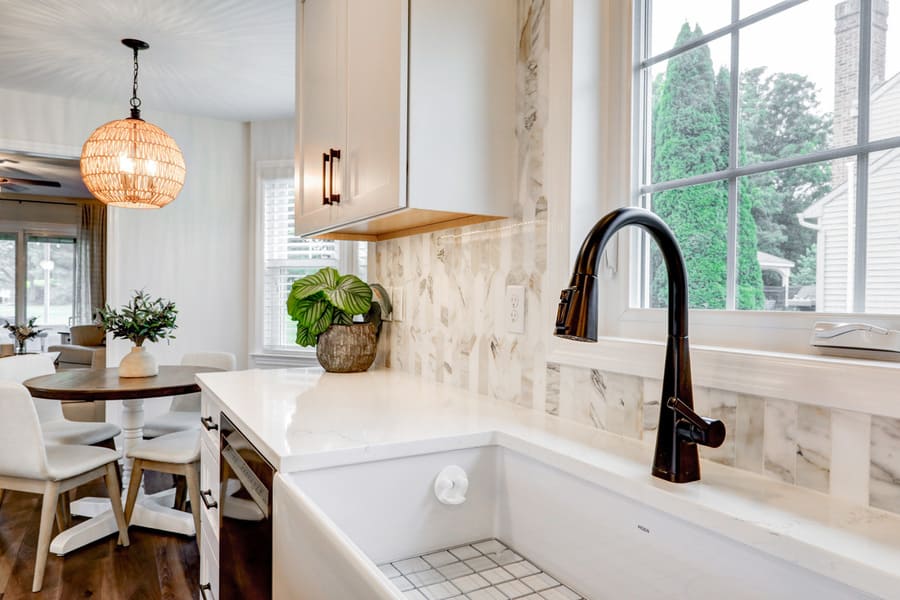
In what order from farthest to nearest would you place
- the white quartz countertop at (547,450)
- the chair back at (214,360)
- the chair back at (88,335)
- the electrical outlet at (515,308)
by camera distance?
the chair back at (88,335) → the chair back at (214,360) → the electrical outlet at (515,308) → the white quartz countertop at (547,450)

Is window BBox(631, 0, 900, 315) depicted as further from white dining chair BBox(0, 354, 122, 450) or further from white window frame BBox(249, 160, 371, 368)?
white window frame BBox(249, 160, 371, 368)

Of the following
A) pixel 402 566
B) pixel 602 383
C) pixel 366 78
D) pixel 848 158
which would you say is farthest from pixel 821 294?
pixel 366 78

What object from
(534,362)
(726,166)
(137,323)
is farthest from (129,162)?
(726,166)

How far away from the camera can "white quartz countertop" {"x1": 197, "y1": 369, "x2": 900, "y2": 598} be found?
0.64 metres

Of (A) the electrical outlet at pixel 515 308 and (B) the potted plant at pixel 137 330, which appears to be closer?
(A) the electrical outlet at pixel 515 308

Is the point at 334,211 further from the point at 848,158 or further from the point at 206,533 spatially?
the point at 848,158

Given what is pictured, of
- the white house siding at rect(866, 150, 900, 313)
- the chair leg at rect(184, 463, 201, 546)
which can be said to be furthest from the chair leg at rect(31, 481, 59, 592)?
the white house siding at rect(866, 150, 900, 313)

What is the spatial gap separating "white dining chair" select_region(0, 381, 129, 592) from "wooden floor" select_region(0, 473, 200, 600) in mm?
104

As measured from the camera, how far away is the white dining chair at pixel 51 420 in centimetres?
282

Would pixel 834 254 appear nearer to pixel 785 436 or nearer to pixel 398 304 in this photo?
pixel 785 436

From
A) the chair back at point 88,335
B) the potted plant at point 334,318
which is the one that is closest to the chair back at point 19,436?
the potted plant at point 334,318

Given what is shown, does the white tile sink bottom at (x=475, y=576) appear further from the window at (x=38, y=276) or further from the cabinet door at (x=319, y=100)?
the window at (x=38, y=276)

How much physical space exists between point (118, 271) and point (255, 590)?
3.65m

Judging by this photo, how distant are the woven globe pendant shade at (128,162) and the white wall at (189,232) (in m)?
1.25
